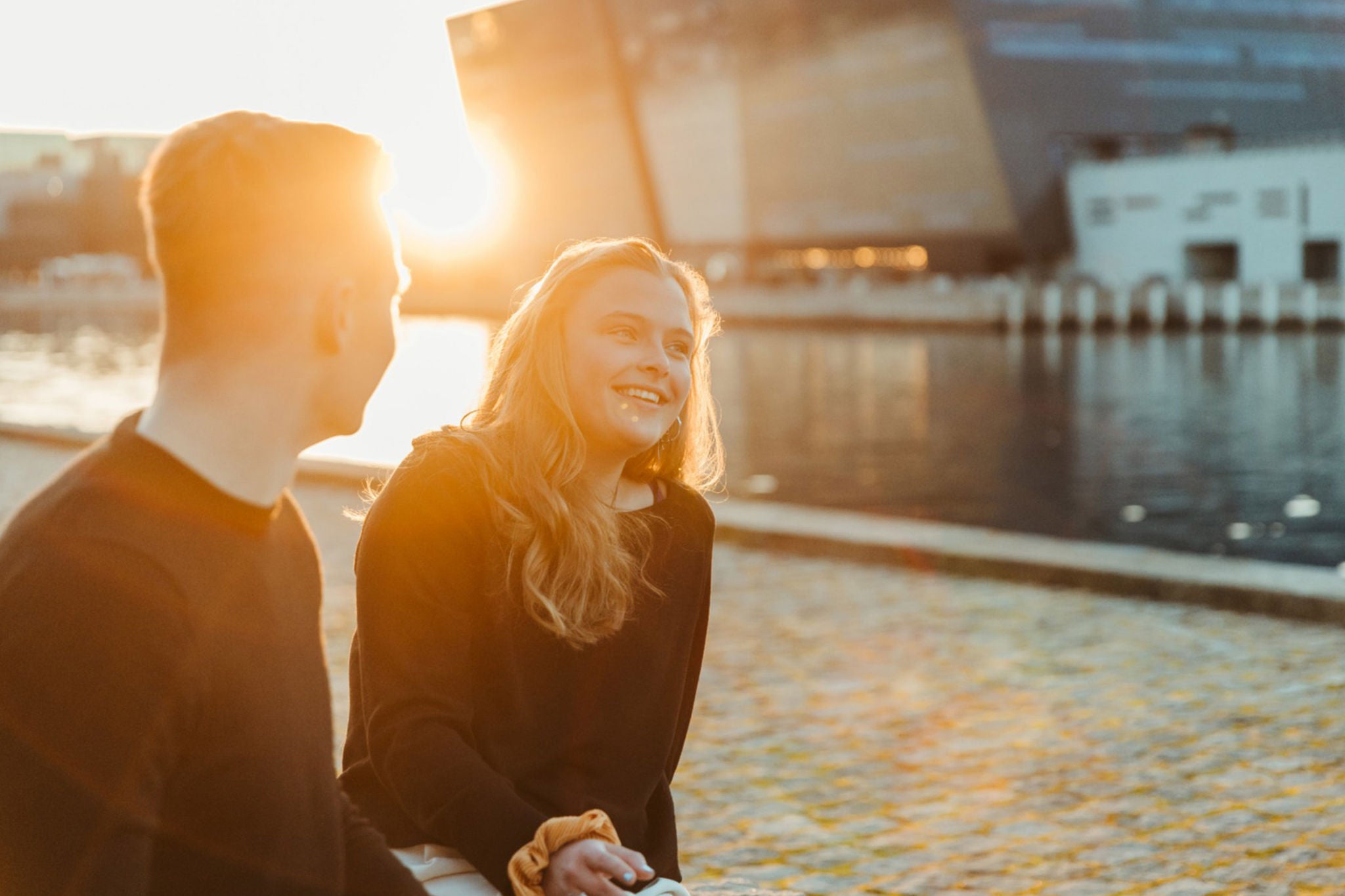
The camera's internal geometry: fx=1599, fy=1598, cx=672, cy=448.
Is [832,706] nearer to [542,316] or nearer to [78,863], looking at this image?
[542,316]

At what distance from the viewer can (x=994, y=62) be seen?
68.1 m

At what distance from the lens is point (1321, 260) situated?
64250mm

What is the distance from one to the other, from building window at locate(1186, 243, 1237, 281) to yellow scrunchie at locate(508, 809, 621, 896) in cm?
6967

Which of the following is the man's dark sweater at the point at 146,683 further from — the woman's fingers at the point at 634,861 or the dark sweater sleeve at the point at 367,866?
the woman's fingers at the point at 634,861

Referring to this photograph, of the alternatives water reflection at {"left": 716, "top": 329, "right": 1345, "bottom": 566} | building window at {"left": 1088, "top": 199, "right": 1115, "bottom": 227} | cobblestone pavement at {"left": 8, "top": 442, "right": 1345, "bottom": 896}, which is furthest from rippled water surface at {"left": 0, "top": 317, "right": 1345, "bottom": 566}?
building window at {"left": 1088, "top": 199, "right": 1115, "bottom": 227}

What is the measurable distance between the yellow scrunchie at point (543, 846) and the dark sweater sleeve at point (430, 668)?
0.14 feet

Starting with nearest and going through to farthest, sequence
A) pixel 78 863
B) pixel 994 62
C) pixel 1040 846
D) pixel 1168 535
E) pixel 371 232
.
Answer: pixel 78 863
pixel 371 232
pixel 1040 846
pixel 1168 535
pixel 994 62

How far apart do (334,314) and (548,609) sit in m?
1.05

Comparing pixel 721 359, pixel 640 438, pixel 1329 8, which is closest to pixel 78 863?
pixel 640 438

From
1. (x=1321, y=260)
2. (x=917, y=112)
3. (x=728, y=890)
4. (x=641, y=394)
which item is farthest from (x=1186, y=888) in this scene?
(x=917, y=112)

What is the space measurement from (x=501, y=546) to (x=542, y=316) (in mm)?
407

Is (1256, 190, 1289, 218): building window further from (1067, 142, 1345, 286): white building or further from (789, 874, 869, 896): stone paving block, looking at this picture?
(789, 874, 869, 896): stone paving block

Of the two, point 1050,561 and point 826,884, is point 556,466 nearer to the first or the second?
point 826,884

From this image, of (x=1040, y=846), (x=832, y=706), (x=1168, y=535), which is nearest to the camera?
(x=1040, y=846)
